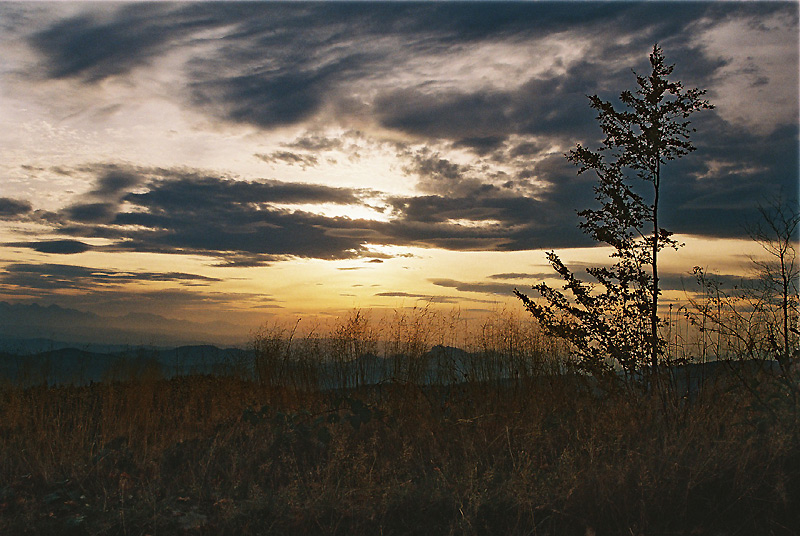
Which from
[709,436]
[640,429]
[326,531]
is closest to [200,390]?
[326,531]

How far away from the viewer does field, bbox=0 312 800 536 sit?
447cm

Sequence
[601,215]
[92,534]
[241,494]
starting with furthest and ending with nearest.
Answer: [601,215] < [241,494] < [92,534]

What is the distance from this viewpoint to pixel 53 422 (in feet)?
24.7

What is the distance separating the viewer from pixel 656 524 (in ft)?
14.4

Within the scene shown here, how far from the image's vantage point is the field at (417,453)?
176 inches

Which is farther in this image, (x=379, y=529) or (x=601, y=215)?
(x=601, y=215)

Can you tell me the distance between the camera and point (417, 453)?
19.8ft

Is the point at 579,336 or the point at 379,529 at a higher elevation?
the point at 579,336

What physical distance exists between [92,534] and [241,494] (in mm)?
1298

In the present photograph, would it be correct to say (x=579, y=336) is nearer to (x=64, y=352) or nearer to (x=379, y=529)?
(x=379, y=529)

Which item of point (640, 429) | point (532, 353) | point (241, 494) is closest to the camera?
point (241, 494)

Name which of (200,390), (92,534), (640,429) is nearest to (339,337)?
(200,390)

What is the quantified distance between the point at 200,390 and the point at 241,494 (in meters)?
4.55

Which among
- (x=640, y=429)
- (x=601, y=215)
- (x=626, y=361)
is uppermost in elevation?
(x=601, y=215)
